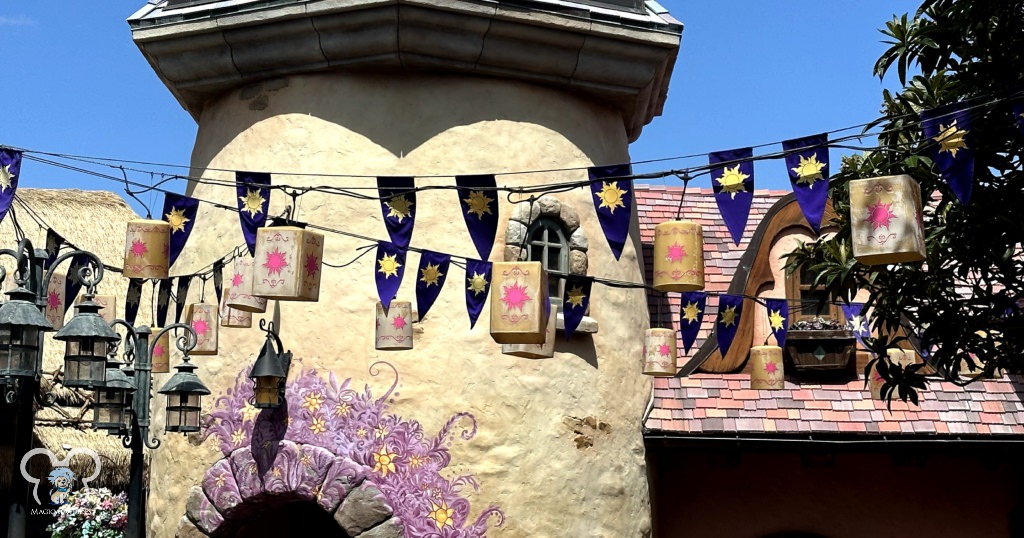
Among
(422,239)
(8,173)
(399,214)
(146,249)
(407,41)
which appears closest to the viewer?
(8,173)

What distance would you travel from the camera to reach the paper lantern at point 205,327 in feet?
37.8

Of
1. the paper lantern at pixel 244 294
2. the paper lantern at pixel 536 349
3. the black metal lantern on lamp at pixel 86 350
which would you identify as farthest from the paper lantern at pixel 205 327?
the black metal lantern on lamp at pixel 86 350

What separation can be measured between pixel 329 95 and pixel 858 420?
648 cm

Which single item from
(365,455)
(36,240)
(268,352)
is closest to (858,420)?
(365,455)

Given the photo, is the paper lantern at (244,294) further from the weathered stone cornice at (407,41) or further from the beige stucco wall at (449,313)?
the weathered stone cornice at (407,41)

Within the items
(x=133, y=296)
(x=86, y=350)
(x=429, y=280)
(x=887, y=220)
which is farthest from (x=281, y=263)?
(x=887, y=220)

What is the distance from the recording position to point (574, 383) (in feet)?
39.6

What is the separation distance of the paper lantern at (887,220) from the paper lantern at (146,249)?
5544mm

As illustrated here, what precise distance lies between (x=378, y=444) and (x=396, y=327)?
1.12m

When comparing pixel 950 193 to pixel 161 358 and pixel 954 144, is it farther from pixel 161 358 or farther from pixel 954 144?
pixel 161 358

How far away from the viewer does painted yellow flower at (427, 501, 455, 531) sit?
11320 mm

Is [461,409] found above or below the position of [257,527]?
above

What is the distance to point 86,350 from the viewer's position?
7.81 meters

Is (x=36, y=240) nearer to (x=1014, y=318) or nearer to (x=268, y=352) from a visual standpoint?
(x=268, y=352)
